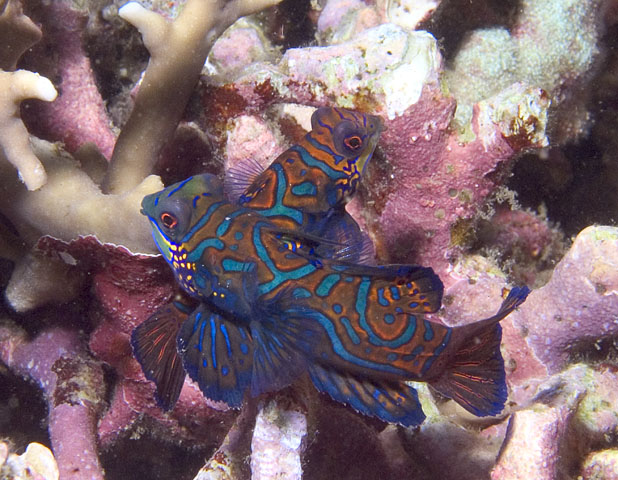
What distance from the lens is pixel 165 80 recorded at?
10.8 feet

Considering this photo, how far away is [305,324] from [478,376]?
38.2 inches

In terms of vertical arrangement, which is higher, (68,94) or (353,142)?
(353,142)

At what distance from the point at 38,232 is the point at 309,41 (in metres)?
3.36

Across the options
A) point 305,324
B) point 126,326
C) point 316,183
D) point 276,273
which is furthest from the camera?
point 126,326

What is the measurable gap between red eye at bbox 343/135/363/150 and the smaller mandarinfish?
30.2 inches

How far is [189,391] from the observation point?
3.55m

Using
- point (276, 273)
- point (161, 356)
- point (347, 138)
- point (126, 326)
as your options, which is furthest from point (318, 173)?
point (126, 326)

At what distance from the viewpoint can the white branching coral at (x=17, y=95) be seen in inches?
102

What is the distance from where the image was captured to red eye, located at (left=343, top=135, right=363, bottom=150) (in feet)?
10.7

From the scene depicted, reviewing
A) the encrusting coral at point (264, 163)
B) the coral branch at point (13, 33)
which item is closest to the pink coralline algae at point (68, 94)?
the encrusting coral at point (264, 163)

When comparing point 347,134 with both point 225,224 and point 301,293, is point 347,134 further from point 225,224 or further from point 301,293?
point 301,293

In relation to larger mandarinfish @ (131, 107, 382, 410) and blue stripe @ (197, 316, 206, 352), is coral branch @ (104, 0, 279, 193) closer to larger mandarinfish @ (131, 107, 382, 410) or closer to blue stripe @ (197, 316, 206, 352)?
larger mandarinfish @ (131, 107, 382, 410)

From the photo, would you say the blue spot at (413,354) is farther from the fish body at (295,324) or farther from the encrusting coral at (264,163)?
the encrusting coral at (264,163)

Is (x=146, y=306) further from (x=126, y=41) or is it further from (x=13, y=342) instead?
(x=126, y=41)
